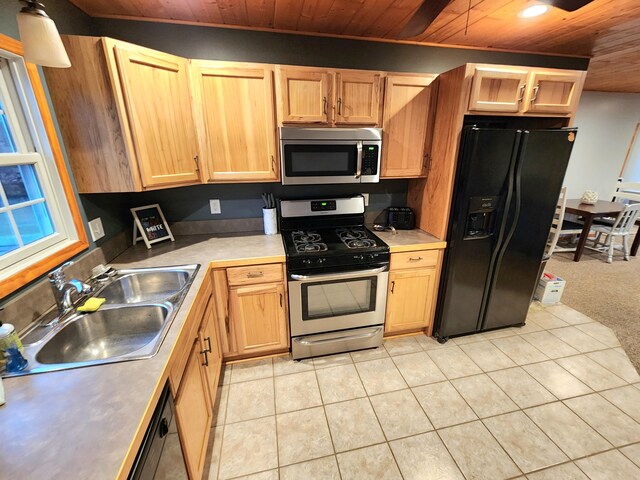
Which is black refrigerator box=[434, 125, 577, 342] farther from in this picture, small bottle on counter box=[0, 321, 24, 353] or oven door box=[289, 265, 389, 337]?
small bottle on counter box=[0, 321, 24, 353]

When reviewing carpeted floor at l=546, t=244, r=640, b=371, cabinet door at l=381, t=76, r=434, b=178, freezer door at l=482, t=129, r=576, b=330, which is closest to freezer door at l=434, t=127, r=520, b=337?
freezer door at l=482, t=129, r=576, b=330

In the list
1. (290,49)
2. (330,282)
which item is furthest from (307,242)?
(290,49)

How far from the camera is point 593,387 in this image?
190 centimetres

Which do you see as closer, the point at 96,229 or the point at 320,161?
the point at 96,229

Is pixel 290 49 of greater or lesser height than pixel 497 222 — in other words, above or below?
above

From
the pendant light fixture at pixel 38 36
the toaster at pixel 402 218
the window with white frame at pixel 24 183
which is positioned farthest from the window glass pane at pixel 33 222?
the toaster at pixel 402 218

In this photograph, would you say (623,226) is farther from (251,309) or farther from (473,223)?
(251,309)

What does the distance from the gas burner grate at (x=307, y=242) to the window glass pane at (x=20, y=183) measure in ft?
4.74

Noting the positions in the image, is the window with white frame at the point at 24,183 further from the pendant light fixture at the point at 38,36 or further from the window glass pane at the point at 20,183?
the pendant light fixture at the point at 38,36

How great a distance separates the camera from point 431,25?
1938 millimetres

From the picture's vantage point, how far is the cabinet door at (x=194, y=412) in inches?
43.1

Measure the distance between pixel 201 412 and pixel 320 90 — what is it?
2.09 meters

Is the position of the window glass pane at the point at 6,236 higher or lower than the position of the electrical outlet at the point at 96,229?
higher

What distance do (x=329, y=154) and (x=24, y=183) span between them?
5.58ft
